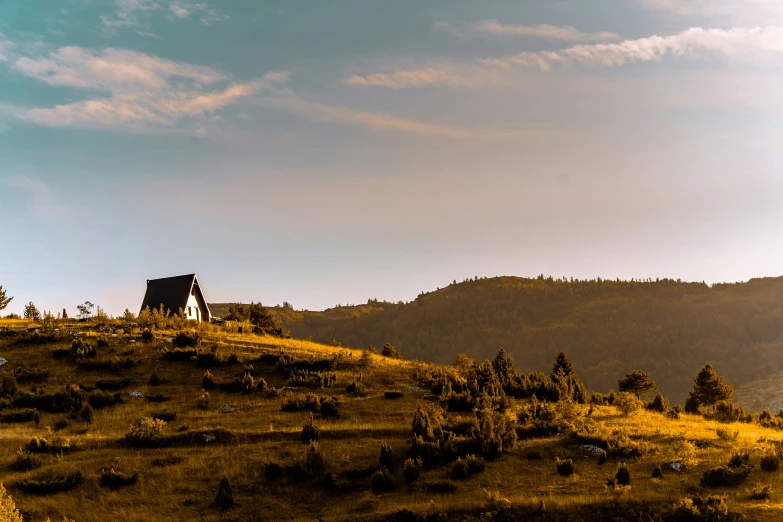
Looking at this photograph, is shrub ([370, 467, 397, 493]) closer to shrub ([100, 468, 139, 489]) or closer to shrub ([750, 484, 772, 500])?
shrub ([100, 468, 139, 489])

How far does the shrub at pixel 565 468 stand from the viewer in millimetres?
21969

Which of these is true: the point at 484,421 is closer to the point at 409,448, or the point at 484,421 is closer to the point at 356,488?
the point at 409,448

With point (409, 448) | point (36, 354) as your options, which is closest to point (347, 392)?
point (409, 448)

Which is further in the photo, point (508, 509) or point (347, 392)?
point (347, 392)

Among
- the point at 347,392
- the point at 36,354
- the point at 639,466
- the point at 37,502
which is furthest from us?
the point at 36,354

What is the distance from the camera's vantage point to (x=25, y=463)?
2292 cm

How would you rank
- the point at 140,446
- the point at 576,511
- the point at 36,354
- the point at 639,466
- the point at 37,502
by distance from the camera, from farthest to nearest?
1. the point at 36,354
2. the point at 140,446
3. the point at 639,466
4. the point at 37,502
5. the point at 576,511

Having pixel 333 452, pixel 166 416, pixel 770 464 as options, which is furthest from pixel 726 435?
pixel 166 416

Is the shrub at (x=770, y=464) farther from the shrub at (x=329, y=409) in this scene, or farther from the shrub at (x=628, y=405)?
the shrub at (x=329, y=409)

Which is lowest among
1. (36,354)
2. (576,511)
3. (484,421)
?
(576,511)

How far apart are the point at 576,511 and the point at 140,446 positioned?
1838cm

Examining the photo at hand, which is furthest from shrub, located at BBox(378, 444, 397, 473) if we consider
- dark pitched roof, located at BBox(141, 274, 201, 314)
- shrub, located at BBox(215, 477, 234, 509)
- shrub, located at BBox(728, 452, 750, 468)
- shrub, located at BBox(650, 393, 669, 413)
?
dark pitched roof, located at BBox(141, 274, 201, 314)

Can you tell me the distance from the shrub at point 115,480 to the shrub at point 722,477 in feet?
68.5

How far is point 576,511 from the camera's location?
1838 cm
